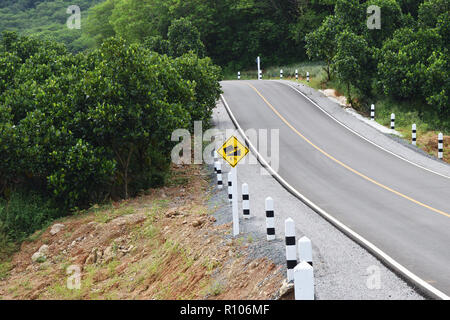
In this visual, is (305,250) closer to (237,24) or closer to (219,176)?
(219,176)

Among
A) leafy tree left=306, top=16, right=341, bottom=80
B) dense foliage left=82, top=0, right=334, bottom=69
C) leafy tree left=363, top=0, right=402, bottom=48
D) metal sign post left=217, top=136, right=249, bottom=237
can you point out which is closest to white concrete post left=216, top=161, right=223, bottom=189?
metal sign post left=217, top=136, right=249, bottom=237

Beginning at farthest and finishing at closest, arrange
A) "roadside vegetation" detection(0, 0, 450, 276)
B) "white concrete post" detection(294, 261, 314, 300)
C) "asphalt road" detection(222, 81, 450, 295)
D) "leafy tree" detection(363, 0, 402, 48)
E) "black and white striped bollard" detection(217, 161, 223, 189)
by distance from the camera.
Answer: "leafy tree" detection(363, 0, 402, 48)
"black and white striped bollard" detection(217, 161, 223, 189)
"roadside vegetation" detection(0, 0, 450, 276)
"asphalt road" detection(222, 81, 450, 295)
"white concrete post" detection(294, 261, 314, 300)

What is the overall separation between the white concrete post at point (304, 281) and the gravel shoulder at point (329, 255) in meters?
1.08

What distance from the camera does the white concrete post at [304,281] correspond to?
20.6 feet

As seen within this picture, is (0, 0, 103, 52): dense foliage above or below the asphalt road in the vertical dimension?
above

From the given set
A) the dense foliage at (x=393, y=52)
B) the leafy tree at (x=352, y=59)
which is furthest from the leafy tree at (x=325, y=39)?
the leafy tree at (x=352, y=59)

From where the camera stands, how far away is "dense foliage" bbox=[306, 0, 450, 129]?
1051 inches

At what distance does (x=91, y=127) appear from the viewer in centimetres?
1714

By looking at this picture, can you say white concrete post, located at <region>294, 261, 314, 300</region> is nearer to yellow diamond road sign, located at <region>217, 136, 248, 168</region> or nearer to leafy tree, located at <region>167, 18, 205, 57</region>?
yellow diamond road sign, located at <region>217, 136, 248, 168</region>

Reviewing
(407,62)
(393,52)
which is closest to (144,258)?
(407,62)

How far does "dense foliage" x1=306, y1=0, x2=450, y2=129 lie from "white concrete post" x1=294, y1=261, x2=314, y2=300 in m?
22.5
